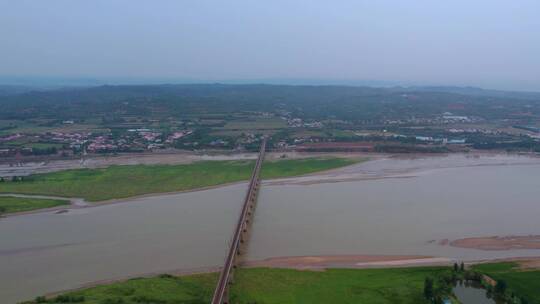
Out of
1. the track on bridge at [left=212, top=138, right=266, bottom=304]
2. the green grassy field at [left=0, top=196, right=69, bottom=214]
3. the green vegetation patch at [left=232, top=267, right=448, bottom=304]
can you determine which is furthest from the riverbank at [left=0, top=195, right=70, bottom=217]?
the green vegetation patch at [left=232, top=267, right=448, bottom=304]

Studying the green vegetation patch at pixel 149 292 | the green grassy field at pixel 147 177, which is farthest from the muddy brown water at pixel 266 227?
the green grassy field at pixel 147 177

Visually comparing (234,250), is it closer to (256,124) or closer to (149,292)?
(149,292)

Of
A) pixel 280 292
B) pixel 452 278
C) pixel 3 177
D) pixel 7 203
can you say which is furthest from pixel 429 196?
pixel 3 177

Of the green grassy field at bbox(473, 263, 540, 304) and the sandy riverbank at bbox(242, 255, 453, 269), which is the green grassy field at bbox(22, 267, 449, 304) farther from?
the green grassy field at bbox(473, 263, 540, 304)

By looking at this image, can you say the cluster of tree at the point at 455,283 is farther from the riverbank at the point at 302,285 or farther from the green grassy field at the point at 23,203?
the green grassy field at the point at 23,203

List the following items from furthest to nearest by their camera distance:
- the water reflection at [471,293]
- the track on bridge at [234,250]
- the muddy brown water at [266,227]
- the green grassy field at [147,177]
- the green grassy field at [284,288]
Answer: the green grassy field at [147,177] < the muddy brown water at [266,227] < the water reflection at [471,293] < the green grassy field at [284,288] < the track on bridge at [234,250]

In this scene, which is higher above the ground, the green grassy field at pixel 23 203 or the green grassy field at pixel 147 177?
the green grassy field at pixel 147 177

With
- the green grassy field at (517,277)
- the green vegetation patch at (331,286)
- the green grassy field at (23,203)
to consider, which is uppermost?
the green grassy field at (517,277)
